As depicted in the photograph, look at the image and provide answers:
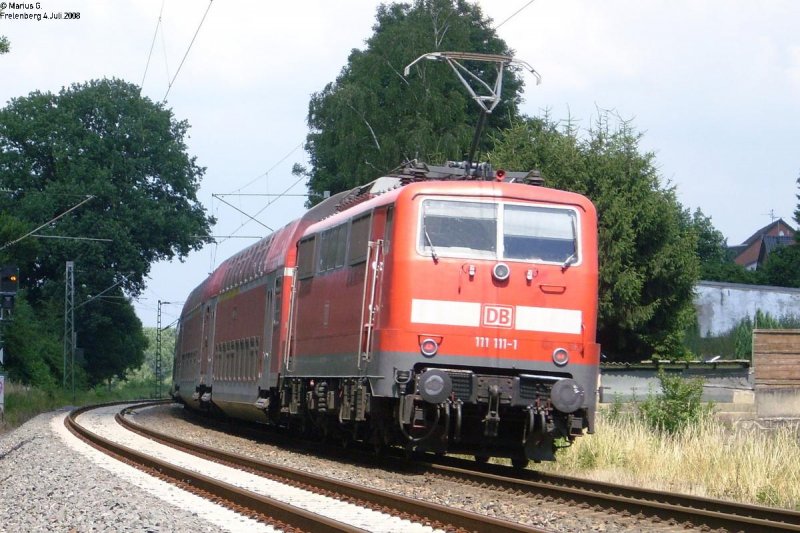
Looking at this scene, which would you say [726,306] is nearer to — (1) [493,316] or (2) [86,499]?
(1) [493,316]

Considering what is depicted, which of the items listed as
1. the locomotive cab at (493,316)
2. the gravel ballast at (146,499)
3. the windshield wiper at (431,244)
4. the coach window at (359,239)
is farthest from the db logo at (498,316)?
the coach window at (359,239)

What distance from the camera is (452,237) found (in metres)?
14.3

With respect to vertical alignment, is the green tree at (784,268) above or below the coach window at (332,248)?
above

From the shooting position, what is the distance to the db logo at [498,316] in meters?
14.0

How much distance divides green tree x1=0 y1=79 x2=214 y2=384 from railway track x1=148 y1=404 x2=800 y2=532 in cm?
4811

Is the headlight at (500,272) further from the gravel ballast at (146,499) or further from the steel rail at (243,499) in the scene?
the steel rail at (243,499)

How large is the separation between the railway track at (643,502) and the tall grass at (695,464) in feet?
4.18

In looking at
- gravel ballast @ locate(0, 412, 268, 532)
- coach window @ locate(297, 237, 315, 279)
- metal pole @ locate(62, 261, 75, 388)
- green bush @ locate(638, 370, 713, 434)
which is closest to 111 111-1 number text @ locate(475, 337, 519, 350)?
gravel ballast @ locate(0, 412, 268, 532)

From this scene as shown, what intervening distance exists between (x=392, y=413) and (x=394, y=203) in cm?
259

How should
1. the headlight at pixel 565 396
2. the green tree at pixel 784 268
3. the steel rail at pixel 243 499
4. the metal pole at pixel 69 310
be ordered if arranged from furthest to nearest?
the green tree at pixel 784 268 → the metal pole at pixel 69 310 → the headlight at pixel 565 396 → the steel rail at pixel 243 499

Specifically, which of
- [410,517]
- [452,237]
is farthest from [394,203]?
[410,517]

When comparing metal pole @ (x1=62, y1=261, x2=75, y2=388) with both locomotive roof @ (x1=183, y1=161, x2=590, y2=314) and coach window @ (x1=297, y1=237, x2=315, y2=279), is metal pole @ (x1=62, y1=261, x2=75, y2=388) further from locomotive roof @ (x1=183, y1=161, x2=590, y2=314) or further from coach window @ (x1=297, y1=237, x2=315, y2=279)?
coach window @ (x1=297, y1=237, x2=315, y2=279)

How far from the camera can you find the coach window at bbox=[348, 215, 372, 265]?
15.5m

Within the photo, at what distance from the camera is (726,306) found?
163ft
